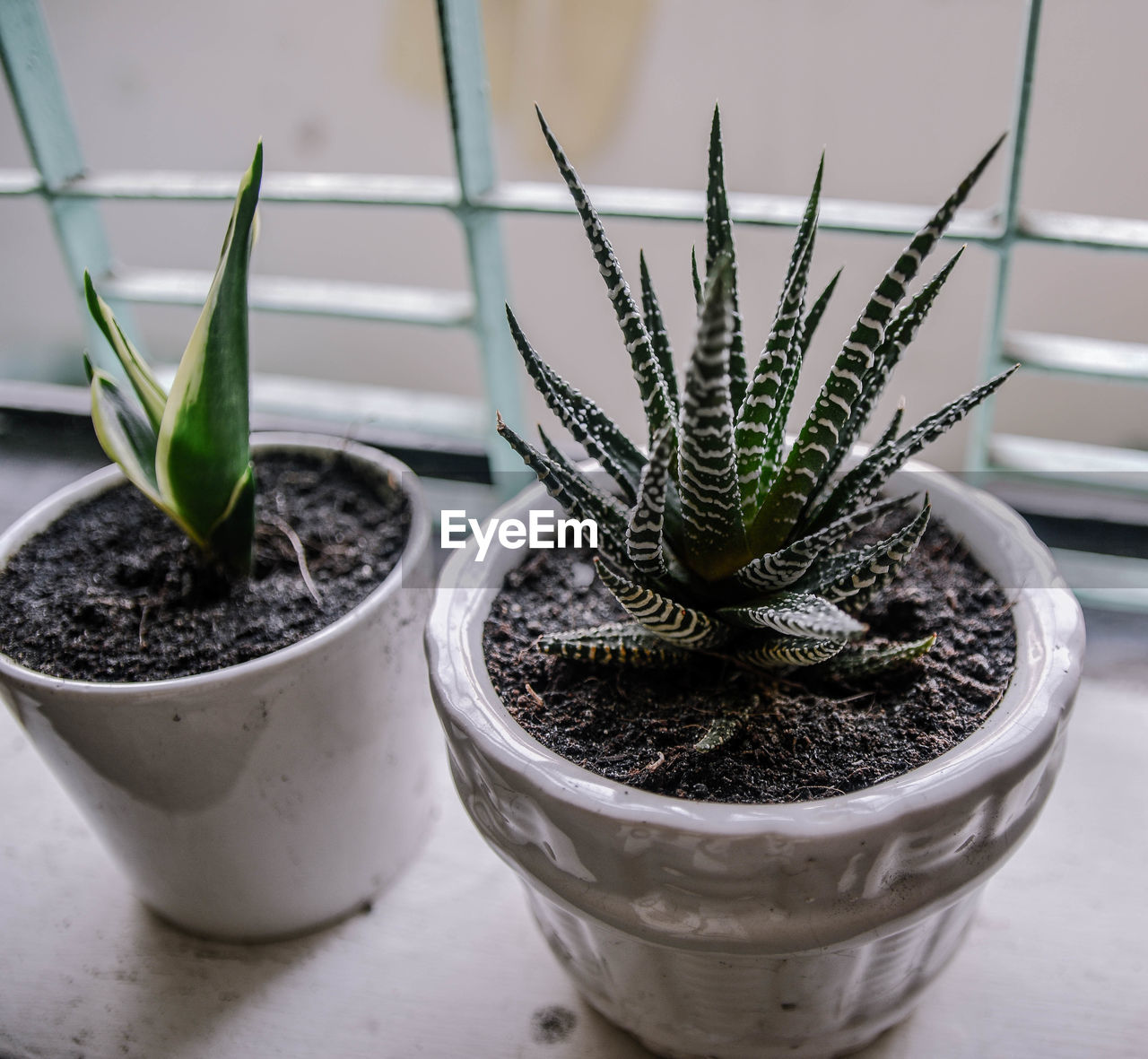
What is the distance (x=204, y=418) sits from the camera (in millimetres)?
628

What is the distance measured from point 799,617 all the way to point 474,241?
0.52m

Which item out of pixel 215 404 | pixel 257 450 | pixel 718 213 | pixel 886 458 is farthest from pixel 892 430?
pixel 257 450

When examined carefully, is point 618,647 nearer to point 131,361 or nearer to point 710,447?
point 710,447

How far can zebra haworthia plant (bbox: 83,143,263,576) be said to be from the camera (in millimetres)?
590

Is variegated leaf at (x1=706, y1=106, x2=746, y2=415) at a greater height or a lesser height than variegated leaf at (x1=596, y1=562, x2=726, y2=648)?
greater

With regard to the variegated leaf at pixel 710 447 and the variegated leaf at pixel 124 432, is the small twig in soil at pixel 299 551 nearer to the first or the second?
the variegated leaf at pixel 124 432

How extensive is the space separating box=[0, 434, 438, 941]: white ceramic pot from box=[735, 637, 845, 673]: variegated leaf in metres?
0.25

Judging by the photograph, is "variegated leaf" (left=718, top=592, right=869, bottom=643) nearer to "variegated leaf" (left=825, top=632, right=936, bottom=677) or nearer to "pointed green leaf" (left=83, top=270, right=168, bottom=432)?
"variegated leaf" (left=825, top=632, right=936, bottom=677)

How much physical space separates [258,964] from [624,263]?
0.82 meters

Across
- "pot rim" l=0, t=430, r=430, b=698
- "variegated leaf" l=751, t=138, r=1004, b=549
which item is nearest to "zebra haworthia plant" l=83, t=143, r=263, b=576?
"pot rim" l=0, t=430, r=430, b=698

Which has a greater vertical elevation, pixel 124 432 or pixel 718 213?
pixel 718 213

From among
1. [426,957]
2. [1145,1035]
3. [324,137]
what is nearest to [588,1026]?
[426,957]

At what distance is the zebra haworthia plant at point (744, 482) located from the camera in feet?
1.58

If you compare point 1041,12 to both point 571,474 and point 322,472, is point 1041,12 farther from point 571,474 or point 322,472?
point 322,472
